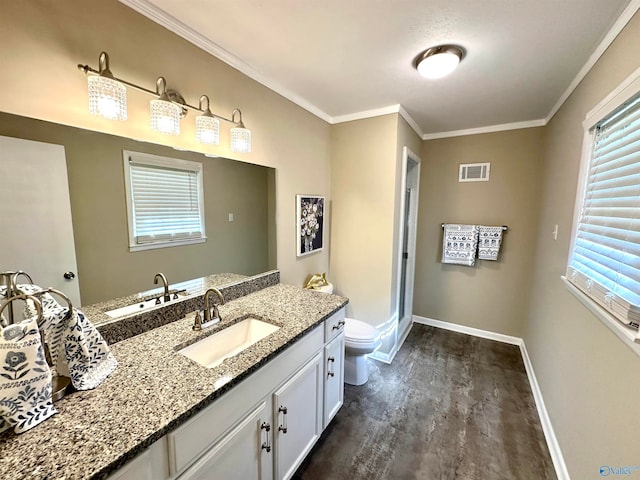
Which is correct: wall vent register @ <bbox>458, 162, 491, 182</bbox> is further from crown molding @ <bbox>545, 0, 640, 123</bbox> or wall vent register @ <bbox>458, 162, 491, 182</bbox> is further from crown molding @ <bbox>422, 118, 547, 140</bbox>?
crown molding @ <bbox>545, 0, 640, 123</bbox>

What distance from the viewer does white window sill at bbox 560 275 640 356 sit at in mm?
944

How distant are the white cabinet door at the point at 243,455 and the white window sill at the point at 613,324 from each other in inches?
54.5

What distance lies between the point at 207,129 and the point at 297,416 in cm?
155

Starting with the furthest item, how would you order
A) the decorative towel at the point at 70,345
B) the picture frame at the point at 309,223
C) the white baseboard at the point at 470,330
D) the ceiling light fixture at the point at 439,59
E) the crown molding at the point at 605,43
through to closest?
the white baseboard at the point at 470,330 < the picture frame at the point at 309,223 < the ceiling light fixture at the point at 439,59 < the crown molding at the point at 605,43 < the decorative towel at the point at 70,345

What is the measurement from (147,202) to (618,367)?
6.98 ft

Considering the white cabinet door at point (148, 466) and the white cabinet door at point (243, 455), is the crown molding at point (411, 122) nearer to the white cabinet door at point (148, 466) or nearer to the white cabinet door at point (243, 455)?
the white cabinet door at point (243, 455)

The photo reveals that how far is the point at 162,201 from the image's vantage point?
1.37m

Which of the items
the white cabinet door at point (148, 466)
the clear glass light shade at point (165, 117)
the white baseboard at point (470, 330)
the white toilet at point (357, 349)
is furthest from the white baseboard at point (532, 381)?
the clear glass light shade at point (165, 117)

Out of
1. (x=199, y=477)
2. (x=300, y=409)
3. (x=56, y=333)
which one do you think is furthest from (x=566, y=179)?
(x=56, y=333)

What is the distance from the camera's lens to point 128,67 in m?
1.17

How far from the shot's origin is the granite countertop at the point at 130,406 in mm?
614

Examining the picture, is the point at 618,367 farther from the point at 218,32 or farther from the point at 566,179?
the point at 218,32

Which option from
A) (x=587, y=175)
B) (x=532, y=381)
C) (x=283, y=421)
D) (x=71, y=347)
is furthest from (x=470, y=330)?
(x=71, y=347)

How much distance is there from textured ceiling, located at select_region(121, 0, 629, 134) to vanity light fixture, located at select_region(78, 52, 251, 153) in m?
0.34
